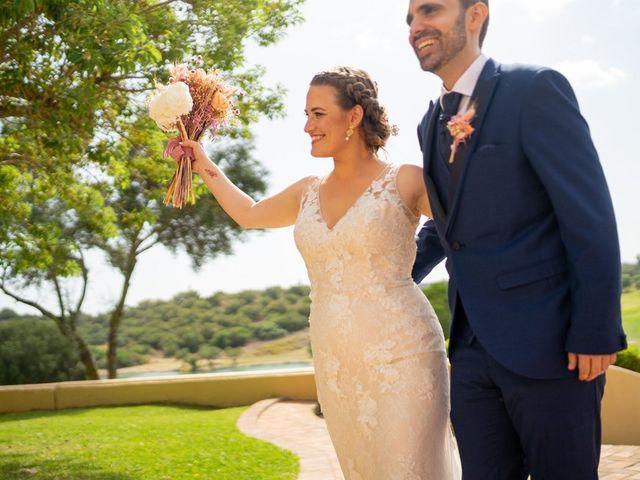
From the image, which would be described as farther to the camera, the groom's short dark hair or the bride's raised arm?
the bride's raised arm

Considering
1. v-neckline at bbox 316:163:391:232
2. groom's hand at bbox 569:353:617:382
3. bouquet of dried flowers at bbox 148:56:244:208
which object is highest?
bouquet of dried flowers at bbox 148:56:244:208

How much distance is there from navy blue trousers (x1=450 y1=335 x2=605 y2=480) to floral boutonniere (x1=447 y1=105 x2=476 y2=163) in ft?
2.06

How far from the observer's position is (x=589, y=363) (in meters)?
2.36

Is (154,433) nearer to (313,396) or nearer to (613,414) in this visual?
(313,396)

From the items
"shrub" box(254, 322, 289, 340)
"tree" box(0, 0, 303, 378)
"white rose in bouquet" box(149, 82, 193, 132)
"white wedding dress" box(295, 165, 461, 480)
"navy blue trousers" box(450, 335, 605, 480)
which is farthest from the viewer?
"shrub" box(254, 322, 289, 340)

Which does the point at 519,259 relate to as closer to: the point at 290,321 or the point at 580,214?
the point at 580,214

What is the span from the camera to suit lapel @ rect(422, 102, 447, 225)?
273cm

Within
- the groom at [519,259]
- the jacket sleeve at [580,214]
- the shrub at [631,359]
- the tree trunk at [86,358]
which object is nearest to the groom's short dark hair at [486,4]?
the groom at [519,259]

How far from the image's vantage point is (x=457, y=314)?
107 inches

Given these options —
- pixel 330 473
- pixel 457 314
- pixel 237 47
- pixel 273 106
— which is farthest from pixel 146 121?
pixel 457 314

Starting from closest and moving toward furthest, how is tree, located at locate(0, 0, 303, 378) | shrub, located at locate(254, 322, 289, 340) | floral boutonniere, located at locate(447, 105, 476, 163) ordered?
floral boutonniere, located at locate(447, 105, 476, 163)
tree, located at locate(0, 0, 303, 378)
shrub, located at locate(254, 322, 289, 340)

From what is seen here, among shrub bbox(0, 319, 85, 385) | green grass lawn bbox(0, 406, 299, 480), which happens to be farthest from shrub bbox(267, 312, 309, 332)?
green grass lawn bbox(0, 406, 299, 480)

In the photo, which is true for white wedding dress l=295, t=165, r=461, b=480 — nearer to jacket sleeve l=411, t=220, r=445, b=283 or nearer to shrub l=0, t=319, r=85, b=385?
jacket sleeve l=411, t=220, r=445, b=283

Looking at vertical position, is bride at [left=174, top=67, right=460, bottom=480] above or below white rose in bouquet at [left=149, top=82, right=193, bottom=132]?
below
